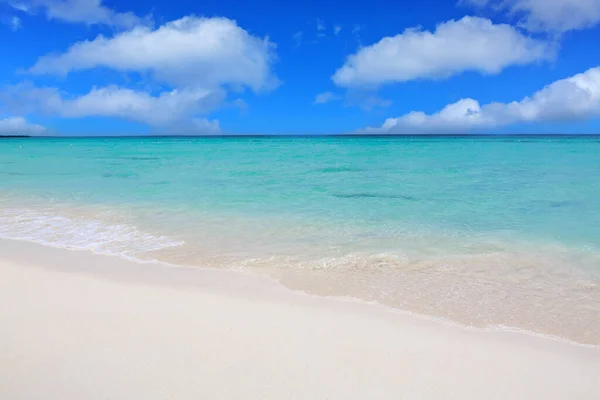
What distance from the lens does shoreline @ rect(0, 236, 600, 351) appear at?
159 inches

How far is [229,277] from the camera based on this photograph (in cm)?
547

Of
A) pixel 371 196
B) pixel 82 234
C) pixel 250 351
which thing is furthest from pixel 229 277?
pixel 371 196

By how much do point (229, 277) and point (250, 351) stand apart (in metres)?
2.02

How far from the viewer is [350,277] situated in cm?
550

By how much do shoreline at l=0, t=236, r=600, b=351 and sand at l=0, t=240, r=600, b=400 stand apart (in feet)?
0.23

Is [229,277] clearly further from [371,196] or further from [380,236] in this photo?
[371,196]

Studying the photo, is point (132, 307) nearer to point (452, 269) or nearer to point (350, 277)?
point (350, 277)

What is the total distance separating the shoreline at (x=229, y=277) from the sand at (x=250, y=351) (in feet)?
0.23

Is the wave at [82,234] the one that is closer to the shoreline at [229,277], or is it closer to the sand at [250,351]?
the shoreline at [229,277]

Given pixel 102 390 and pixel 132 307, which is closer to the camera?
pixel 102 390

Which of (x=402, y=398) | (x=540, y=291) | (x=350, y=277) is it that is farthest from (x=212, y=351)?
(x=540, y=291)

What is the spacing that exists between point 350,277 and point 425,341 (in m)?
1.82

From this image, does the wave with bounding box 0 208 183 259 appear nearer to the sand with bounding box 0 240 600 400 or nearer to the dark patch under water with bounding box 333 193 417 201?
the sand with bounding box 0 240 600 400

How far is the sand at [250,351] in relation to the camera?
120 inches
